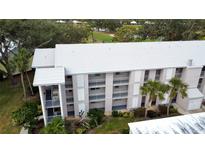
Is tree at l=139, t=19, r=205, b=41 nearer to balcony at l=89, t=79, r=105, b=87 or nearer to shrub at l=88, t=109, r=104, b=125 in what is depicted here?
balcony at l=89, t=79, r=105, b=87

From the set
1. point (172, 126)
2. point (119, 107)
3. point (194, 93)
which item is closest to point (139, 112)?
point (119, 107)

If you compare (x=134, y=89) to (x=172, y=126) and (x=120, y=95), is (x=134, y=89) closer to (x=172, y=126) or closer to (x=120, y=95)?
(x=120, y=95)

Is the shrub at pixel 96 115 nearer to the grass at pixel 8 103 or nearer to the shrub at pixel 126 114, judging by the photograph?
the shrub at pixel 126 114

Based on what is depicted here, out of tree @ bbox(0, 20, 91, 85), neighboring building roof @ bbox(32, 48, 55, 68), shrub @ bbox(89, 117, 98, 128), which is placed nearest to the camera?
shrub @ bbox(89, 117, 98, 128)

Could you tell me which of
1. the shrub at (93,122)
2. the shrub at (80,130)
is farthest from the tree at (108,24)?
the shrub at (80,130)

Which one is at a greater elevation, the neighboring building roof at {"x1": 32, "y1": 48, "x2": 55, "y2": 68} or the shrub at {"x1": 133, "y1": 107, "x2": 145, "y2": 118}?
the neighboring building roof at {"x1": 32, "y1": 48, "x2": 55, "y2": 68}

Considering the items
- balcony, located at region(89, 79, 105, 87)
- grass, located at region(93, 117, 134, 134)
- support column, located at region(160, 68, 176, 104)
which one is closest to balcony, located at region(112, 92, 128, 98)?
balcony, located at region(89, 79, 105, 87)
